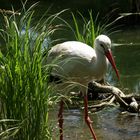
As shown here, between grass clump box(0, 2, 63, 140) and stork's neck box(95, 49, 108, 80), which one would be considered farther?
stork's neck box(95, 49, 108, 80)

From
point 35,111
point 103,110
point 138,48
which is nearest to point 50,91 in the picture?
point 35,111

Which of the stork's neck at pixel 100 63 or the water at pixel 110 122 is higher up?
the stork's neck at pixel 100 63

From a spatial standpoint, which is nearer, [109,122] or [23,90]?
[23,90]

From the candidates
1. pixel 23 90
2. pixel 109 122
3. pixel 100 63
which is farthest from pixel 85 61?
pixel 23 90

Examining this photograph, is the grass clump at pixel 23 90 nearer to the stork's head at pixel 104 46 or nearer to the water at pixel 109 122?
the water at pixel 109 122

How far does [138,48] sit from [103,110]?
5.03 metres

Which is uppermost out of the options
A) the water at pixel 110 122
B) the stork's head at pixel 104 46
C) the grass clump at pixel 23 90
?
the stork's head at pixel 104 46

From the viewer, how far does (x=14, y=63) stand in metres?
4.11

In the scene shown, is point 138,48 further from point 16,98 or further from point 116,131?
point 16,98

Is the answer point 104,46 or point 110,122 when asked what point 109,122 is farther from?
point 104,46

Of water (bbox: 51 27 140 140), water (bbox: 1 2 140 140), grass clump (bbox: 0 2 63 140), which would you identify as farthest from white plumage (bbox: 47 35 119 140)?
grass clump (bbox: 0 2 63 140)

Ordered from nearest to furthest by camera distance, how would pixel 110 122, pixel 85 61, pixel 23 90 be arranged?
pixel 23 90 < pixel 85 61 < pixel 110 122

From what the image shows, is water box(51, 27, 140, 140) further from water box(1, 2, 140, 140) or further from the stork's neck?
the stork's neck

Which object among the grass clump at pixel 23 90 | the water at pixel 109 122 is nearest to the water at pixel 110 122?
the water at pixel 109 122
